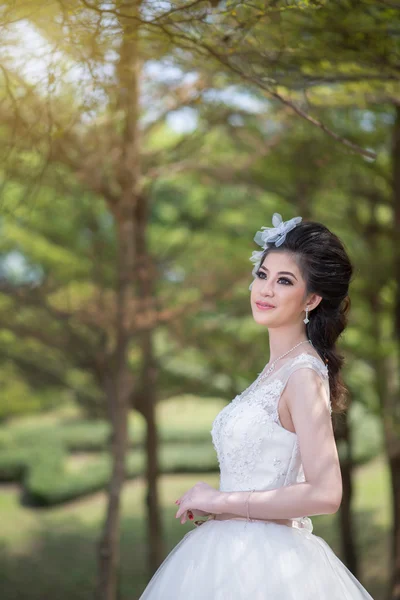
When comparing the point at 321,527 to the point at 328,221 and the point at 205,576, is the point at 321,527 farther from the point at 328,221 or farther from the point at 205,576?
the point at 205,576

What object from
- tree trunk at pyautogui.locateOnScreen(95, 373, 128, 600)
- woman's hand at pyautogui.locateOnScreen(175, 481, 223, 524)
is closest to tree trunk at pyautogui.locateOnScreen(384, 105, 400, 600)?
tree trunk at pyautogui.locateOnScreen(95, 373, 128, 600)

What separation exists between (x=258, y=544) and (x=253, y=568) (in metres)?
0.07

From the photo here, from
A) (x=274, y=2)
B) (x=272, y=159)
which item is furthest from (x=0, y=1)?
(x=272, y=159)

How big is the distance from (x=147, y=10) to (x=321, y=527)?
11.3m

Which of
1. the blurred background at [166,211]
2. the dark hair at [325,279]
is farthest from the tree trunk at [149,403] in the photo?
the dark hair at [325,279]

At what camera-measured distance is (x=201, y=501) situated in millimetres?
2191

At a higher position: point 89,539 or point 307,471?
point 307,471

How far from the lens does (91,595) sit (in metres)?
10.4

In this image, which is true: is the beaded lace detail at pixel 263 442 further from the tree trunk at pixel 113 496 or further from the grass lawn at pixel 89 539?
the grass lawn at pixel 89 539

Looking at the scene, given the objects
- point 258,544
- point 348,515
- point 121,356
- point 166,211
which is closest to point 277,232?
point 258,544

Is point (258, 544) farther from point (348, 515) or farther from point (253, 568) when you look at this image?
point (348, 515)

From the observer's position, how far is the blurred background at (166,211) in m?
2.90

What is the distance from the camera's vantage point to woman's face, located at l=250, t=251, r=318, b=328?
2332mm

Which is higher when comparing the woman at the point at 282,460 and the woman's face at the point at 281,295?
the woman's face at the point at 281,295
